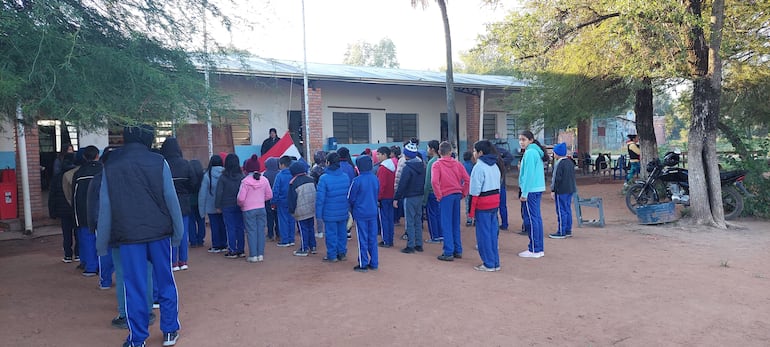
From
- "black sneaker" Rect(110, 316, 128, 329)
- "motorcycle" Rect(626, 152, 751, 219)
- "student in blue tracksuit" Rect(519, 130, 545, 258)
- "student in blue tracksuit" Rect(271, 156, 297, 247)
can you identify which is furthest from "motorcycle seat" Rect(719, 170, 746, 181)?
"black sneaker" Rect(110, 316, 128, 329)

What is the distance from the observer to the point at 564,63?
36.1ft

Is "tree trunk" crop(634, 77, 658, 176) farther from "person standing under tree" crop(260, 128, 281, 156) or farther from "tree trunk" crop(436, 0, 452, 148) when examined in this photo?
"person standing under tree" crop(260, 128, 281, 156)

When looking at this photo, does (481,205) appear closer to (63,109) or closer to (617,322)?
(617,322)

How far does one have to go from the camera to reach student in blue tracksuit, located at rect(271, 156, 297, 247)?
8234 mm

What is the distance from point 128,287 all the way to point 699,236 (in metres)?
8.20

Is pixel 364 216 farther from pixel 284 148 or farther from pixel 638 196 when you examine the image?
pixel 638 196

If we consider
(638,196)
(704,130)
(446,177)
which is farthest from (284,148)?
(704,130)

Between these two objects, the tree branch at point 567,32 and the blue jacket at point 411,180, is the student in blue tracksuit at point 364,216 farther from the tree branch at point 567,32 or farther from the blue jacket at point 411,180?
the tree branch at point 567,32

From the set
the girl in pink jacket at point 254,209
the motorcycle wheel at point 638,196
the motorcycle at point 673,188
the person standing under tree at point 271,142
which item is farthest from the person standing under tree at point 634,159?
the girl in pink jacket at point 254,209

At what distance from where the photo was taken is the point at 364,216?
685 cm

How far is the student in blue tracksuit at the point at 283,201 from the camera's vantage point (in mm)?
8234

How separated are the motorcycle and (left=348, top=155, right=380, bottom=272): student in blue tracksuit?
624cm

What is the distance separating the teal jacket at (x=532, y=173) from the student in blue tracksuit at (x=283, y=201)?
3457 millimetres

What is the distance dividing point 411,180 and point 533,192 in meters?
1.72
